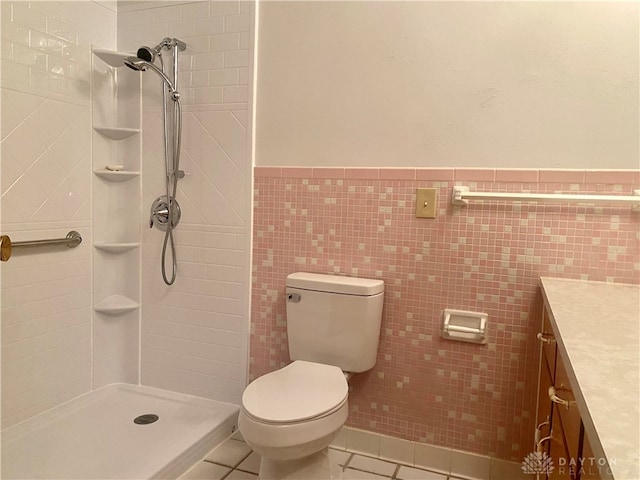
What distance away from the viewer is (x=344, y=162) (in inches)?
83.0

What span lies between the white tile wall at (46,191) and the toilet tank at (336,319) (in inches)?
42.0

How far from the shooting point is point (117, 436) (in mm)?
2053

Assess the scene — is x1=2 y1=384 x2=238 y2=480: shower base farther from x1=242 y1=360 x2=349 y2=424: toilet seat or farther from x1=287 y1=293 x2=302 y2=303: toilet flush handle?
x1=287 y1=293 x2=302 y2=303: toilet flush handle

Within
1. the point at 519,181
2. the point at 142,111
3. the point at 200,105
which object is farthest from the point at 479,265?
the point at 142,111

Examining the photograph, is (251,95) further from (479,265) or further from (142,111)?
(479,265)

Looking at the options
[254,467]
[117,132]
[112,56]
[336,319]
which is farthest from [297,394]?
[112,56]

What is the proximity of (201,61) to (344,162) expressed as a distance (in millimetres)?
856

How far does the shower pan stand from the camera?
2248mm

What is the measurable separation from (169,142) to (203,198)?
1.04ft

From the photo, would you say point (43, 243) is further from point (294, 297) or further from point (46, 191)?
point (294, 297)

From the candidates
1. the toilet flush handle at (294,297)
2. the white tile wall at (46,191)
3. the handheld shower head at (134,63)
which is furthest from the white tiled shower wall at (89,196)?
the toilet flush handle at (294,297)

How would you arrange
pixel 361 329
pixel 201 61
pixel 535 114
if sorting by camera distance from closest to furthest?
1. pixel 535 114
2. pixel 361 329
3. pixel 201 61

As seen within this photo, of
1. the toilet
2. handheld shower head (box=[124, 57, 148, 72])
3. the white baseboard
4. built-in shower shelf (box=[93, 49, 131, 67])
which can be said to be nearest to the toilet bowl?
the toilet

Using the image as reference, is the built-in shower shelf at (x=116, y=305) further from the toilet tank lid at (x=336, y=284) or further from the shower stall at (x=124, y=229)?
the toilet tank lid at (x=336, y=284)
